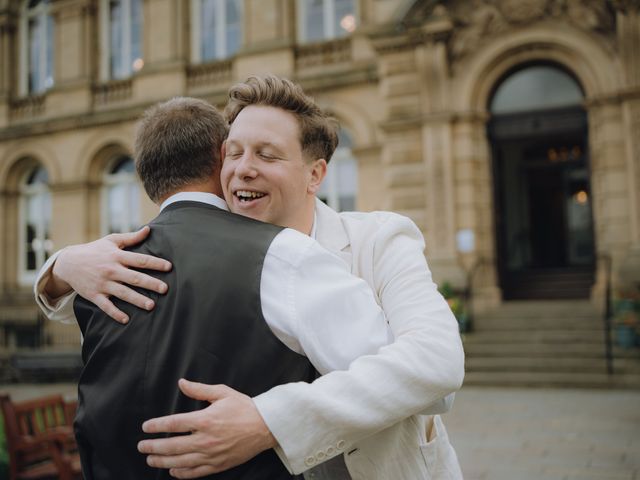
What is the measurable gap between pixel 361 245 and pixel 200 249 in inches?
23.6

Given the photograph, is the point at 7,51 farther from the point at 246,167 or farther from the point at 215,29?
the point at 246,167

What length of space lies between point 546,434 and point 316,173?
566 cm

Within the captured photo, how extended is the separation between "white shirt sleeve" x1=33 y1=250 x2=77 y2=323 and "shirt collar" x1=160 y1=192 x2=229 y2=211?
0.49 meters

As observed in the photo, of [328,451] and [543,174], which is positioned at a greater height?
[543,174]

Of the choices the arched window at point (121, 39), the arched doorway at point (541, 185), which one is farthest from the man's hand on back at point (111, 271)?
the arched window at point (121, 39)

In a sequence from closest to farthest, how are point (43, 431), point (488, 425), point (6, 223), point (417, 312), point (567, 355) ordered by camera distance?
1. point (417, 312)
2. point (43, 431)
3. point (488, 425)
4. point (567, 355)
5. point (6, 223)

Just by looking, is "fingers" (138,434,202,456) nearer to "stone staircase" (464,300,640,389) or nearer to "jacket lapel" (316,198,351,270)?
"jacket lapel" (316,198,351,270)

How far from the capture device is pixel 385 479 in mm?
1728

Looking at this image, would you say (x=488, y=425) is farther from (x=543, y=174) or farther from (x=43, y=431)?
(x=543, y=174)

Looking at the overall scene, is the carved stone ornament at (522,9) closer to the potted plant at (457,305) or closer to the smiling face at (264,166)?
the potted plant at (457,305)

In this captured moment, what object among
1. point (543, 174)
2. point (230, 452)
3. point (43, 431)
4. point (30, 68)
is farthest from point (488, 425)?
point (30, 68)

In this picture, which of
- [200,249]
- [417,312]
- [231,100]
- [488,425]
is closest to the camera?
[200,249]

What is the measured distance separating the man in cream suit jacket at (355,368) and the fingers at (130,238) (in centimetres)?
15

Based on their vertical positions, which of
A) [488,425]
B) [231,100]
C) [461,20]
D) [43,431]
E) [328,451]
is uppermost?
[461,20]
